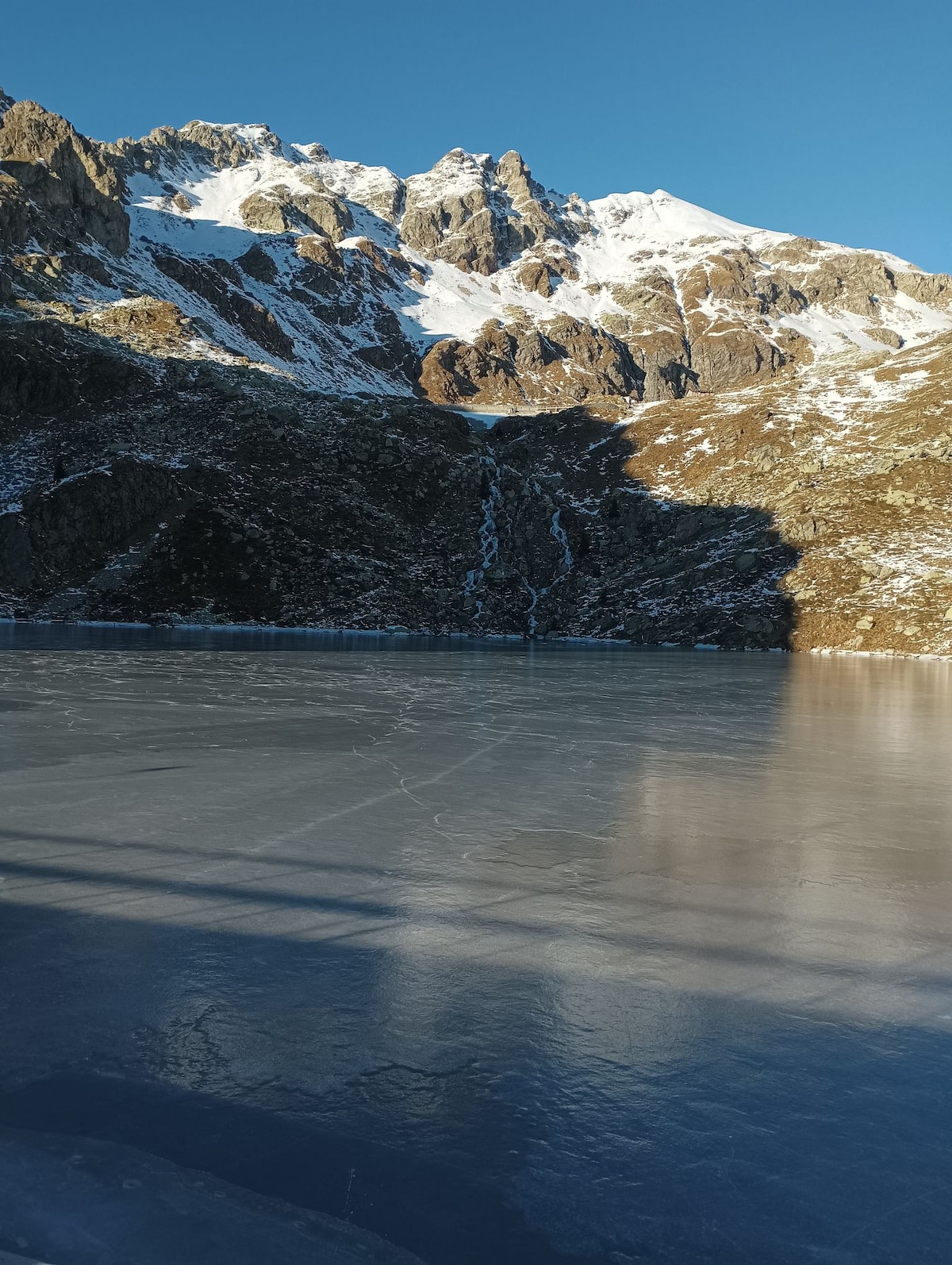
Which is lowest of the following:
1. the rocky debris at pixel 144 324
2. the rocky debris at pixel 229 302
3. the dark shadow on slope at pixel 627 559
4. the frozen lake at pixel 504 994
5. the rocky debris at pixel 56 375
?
the frozen lake at pixel 504 994

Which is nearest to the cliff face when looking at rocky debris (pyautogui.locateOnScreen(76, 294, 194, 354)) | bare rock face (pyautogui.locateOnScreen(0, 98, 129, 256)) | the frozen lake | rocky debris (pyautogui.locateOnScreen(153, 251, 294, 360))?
rocky debris (pyautogui.locateOnScreen(76, 294, 194, 354))

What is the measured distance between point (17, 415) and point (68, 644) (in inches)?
1755

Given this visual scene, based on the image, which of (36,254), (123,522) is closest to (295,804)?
(123,522)

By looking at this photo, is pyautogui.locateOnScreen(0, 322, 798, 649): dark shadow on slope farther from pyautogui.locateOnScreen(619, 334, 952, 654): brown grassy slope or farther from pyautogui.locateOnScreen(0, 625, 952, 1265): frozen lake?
pyautogui.locateOnScreen(0, 625, 952, 1265): frozen lake

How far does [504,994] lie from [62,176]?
164884mm

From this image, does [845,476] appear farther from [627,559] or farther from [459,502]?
[459,502]

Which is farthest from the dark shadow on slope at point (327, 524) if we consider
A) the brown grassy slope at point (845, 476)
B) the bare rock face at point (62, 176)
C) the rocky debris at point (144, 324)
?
the bare rock face at point (62, 176)

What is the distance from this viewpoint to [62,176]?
136 m

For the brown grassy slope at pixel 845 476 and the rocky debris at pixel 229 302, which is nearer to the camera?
the brown grassy slope at pixel 845 476

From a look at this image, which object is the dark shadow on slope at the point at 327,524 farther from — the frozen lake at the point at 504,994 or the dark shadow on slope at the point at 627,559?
the frozen lake at the point at 504,994

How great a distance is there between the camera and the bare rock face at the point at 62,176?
128 metres

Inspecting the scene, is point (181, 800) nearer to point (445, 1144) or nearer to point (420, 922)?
point (420, 922)

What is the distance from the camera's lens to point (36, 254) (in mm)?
107500

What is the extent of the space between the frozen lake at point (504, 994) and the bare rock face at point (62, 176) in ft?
444
